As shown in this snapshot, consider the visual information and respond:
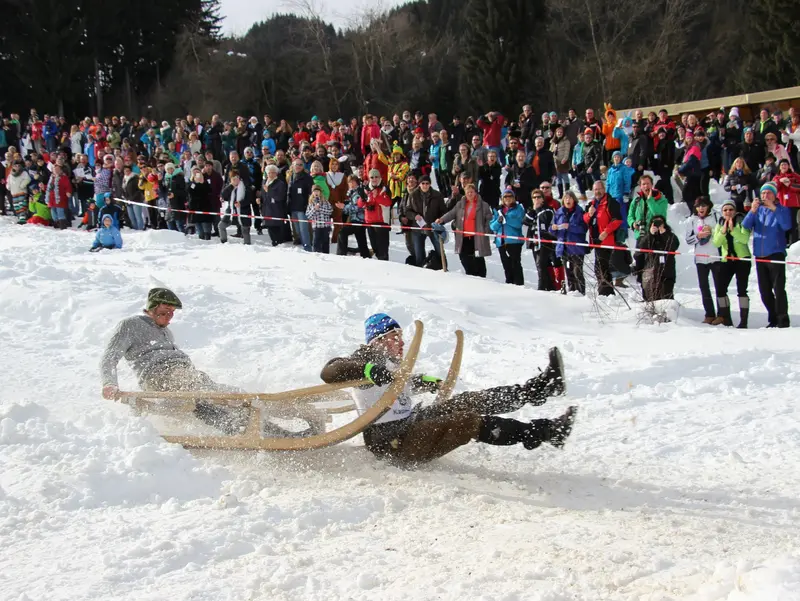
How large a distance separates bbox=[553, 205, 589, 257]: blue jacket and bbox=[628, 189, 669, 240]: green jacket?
0.70 metres

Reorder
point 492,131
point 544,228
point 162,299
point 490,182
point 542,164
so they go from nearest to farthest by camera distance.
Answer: point 162,299, point 544,228, point 490,182, point 542,164, point 492,131

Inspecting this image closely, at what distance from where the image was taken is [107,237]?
13875 millimetres

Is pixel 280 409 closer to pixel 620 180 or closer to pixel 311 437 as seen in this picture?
pixel 311 437

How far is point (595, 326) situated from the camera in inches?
371

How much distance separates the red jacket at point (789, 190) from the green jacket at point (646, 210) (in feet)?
5.97

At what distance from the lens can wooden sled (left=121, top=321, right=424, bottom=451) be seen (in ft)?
17.7

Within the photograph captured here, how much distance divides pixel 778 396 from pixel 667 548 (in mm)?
3150

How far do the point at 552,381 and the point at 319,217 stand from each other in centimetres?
872

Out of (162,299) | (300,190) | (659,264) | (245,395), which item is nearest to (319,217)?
(300,190)

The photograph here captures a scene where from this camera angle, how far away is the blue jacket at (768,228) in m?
9.61

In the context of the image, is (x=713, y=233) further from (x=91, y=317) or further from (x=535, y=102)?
(x=535, y=102)

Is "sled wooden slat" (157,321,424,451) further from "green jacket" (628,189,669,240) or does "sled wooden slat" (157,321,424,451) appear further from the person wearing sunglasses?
"green jacket" (628,189,669,240)

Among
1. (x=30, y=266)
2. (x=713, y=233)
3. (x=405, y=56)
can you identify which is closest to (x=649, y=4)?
(x=405, y=56)

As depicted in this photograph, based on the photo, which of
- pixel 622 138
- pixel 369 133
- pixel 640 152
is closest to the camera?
pixel 640 152
